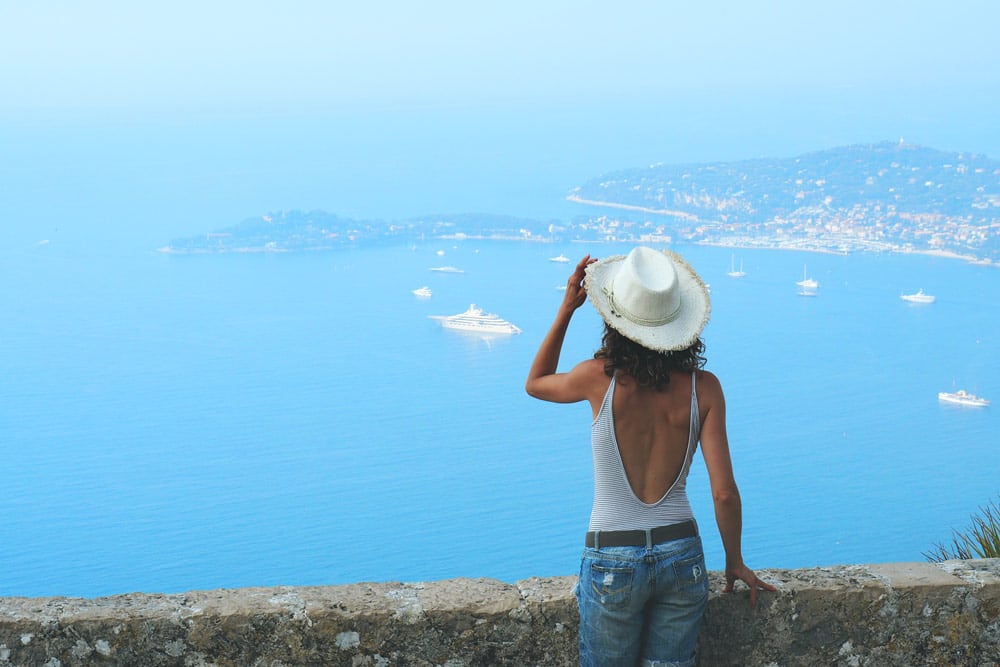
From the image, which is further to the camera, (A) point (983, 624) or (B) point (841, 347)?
(B) point (841, 347)

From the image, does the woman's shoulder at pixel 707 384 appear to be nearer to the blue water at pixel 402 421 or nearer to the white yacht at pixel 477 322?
the blue water at pixel 402 421

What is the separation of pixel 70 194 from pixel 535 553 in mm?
57157

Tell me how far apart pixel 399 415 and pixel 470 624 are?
111 feet

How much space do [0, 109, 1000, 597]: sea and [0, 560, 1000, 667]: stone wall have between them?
10751mm

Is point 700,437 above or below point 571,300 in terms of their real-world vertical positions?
below

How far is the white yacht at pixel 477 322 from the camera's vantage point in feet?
140

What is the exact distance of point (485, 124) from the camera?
100 m

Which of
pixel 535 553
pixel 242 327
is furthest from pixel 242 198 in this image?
pixel 535 553

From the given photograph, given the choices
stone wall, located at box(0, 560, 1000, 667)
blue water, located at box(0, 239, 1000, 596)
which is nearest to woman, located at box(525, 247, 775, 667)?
stone wall, located at box(0, 560, 1000, 667)

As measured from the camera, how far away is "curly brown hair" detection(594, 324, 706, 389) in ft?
5.34

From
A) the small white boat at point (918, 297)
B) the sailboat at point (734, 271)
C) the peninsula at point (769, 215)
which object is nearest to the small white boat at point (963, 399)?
the small white boat at point (918, 297)

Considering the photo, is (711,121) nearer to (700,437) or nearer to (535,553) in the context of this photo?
(535,553)

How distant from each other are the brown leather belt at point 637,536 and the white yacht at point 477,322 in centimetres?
4041

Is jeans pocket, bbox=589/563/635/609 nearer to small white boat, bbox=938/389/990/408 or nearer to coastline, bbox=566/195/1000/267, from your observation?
small white boat, bbox=938/389/990/408
